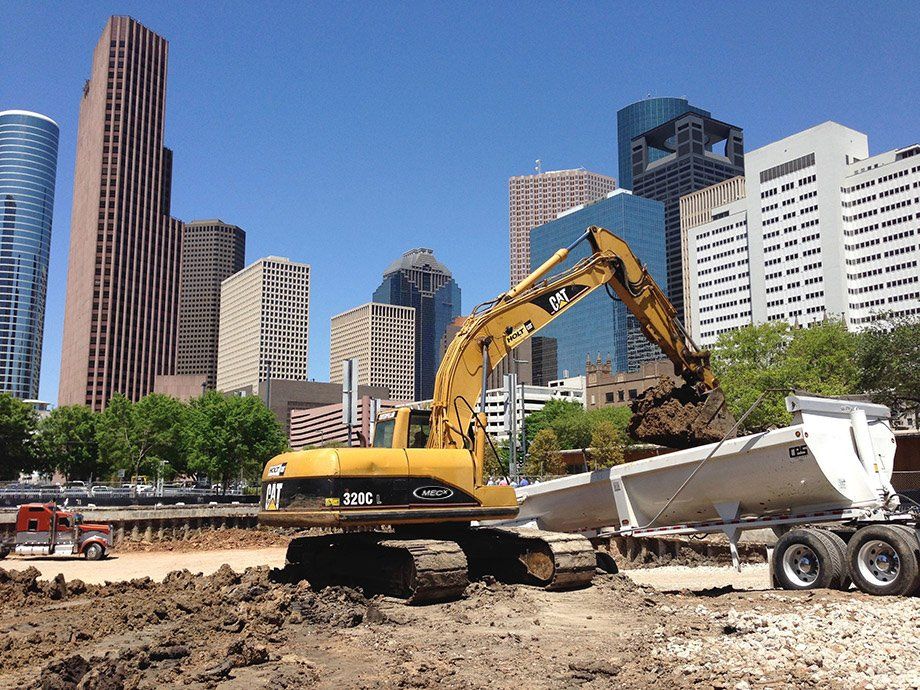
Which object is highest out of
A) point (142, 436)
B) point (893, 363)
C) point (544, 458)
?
point (893, 363)

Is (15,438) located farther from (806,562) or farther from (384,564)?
(806,562)

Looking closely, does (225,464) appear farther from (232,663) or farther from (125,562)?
(232,663)

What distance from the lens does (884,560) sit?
11836 mm

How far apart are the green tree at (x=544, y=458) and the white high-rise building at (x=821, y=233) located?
75292 millimetres

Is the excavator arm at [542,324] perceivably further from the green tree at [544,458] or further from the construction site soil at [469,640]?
the green tree at [544,458]

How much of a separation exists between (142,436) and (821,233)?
119m

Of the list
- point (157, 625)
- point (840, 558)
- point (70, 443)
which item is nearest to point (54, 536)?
point (157, 625)

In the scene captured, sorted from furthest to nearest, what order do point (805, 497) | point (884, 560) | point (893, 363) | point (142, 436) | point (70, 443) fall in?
point (142, 436) < point (70, 443) < point (893, 363) < point (805, 497) < point (884, 560)

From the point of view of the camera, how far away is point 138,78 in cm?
19025

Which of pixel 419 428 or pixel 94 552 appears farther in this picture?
pixel 94 552

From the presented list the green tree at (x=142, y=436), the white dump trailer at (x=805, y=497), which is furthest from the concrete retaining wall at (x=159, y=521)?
the green tree at (x=142, y=436)

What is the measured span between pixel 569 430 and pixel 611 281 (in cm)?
7960

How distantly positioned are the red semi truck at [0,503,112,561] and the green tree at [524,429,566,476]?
46.7 m

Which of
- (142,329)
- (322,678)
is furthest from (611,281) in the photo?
(142,329)
